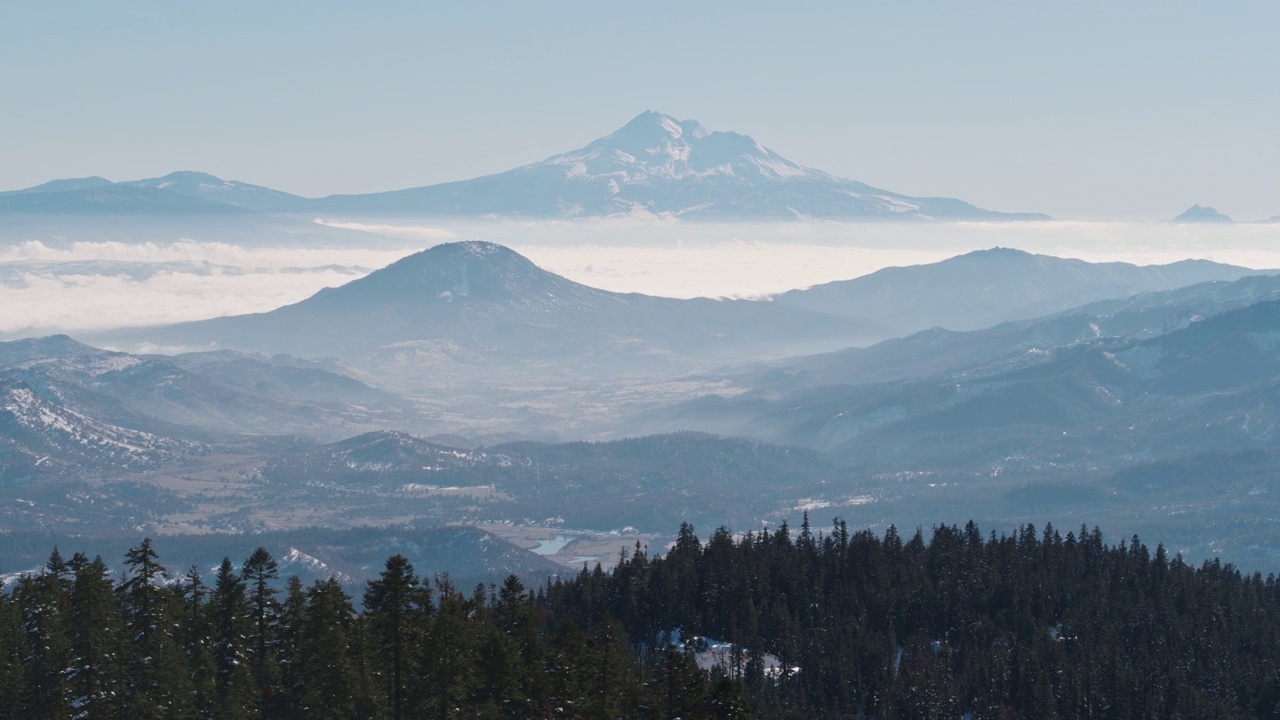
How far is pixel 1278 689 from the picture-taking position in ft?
461

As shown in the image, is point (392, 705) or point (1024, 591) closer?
point (392, 705)

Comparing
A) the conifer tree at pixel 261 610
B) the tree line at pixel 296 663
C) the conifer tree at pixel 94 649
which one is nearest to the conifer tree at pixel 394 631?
the tree line at pixel 296 663

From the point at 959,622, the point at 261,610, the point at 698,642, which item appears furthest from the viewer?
the point at 959,622

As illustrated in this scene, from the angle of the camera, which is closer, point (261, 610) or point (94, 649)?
point (94, 649)

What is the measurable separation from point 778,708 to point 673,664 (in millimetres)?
35238

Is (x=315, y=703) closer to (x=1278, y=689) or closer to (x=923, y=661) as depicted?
(x=923, y=661)

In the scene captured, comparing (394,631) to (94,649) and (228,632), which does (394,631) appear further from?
(94,649)

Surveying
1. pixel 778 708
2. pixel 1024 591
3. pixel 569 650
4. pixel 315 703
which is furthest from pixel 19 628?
pixel 1024 591

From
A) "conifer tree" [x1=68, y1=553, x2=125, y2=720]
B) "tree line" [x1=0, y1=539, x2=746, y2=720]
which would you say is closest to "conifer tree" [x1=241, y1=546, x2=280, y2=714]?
"tree line" [x1=0, y1=539, x2=746, y2=720]

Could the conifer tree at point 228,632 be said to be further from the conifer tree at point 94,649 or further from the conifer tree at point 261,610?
the conifer tree at point 94,649

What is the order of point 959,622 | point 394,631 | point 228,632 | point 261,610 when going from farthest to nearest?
point 959,622
point 261,610
point 228,632
point 394,631

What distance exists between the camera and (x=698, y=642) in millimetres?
145375

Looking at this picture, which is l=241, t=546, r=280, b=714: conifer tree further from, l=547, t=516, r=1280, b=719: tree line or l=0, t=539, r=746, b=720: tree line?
l=547, t=516, r=1280, b=719: tree line

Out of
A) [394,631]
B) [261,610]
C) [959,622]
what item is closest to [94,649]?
[261,610]
